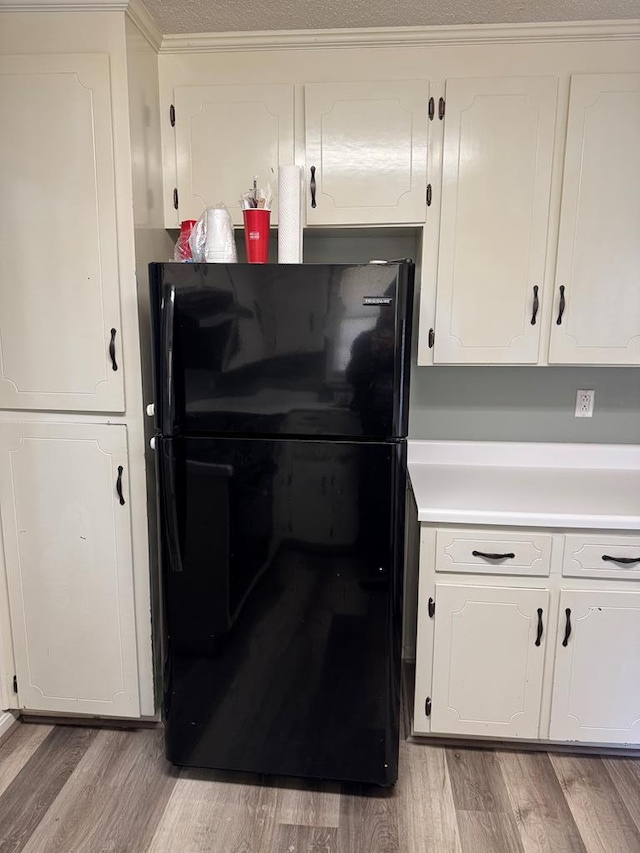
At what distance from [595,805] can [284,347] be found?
1691 mm

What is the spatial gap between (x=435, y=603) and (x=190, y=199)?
62.8 inches

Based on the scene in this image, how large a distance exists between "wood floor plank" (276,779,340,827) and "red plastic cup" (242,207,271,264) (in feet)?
5.46

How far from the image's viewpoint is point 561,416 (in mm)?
2176

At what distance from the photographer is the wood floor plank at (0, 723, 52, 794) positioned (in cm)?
181

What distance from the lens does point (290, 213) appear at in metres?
1.66

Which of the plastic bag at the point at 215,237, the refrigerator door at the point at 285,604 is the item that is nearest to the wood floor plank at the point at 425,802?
the refrigerator door at the point at 285,604

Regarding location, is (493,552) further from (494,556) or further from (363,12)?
(363,12)

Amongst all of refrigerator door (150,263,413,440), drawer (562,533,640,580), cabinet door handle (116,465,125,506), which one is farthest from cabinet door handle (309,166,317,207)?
drawer (562,533,640,580)

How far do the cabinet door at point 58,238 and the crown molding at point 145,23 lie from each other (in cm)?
17

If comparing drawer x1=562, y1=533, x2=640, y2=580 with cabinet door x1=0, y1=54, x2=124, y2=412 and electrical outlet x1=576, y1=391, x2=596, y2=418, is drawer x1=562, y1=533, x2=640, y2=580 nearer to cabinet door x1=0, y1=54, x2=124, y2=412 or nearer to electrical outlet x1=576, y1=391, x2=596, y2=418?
electrical outlet x1=576, y1=391, x2=596, y2=418

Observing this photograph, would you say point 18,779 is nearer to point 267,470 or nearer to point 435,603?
point 267,470

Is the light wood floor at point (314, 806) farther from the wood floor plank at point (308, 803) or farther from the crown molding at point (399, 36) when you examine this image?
the crown molding at point (399, 36)

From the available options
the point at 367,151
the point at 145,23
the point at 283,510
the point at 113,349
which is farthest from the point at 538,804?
the point at 145,23

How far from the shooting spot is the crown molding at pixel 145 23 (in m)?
1.62
